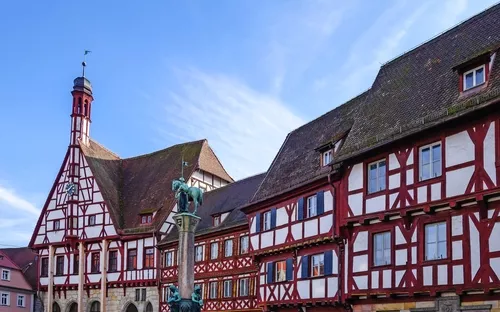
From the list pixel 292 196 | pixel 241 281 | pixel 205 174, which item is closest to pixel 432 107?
pixel 292 196

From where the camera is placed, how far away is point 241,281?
1513 inches

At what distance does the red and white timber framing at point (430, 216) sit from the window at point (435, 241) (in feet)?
0.33

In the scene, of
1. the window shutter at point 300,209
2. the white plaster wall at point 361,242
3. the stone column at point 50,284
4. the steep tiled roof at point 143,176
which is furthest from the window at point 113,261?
the white plaster wall at point 361,242

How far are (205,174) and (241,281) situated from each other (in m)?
14.7

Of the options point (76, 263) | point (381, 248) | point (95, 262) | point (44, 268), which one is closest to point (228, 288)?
point (95, 262)

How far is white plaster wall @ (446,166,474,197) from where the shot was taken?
2036 centimetres

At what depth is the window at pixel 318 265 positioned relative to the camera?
27.4 m

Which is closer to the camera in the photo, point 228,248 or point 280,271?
point 280,271

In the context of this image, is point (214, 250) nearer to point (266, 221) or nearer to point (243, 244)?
point (243, 244)

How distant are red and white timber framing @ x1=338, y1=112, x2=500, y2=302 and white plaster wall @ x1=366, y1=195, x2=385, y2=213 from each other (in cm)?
3

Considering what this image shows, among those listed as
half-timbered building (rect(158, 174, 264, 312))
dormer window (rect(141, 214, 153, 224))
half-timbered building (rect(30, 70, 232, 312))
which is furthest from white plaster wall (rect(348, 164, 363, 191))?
dormer window (rect(141, 214, 153, 224))

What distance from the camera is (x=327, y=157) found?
28219mm

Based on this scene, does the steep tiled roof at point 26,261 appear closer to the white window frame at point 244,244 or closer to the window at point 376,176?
the white window frame at point 244,244

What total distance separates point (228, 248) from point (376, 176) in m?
17.5
